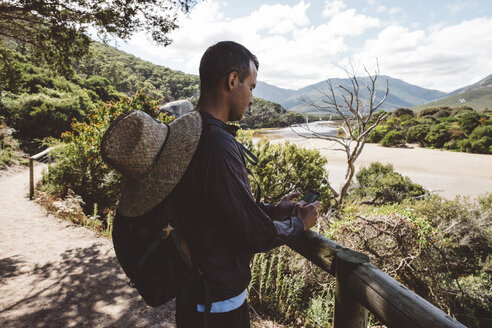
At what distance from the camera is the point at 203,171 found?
1.02 metres


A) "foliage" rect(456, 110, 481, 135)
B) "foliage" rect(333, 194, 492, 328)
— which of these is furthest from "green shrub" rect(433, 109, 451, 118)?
"foliage" rect(333, 194, 492, 328)

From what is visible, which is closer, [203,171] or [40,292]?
[203,171]

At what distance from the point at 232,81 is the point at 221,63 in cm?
10

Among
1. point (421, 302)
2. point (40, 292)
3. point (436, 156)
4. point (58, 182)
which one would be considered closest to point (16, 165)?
point (58, 182)

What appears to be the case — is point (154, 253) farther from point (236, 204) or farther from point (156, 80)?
point (156, 80)

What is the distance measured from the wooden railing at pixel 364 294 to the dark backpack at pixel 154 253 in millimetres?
924

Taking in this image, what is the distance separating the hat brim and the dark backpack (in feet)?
0.15

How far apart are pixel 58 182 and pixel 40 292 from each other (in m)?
4.90

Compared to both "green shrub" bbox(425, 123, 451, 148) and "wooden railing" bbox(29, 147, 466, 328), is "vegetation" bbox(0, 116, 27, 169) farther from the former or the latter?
"green shrub" bbox(425, 123, 451, 148)

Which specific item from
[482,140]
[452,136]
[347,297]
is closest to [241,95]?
[347,297]

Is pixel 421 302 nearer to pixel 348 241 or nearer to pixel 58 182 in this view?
pixel 348 241

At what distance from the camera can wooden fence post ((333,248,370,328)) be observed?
4.92 ft

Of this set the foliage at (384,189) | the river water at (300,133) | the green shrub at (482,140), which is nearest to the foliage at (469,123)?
the green shrub at (482,140)

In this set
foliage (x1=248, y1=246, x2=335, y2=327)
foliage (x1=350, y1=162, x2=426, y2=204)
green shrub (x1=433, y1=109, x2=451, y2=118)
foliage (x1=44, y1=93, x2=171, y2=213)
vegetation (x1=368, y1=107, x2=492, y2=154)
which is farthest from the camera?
green shrub (x1=433, y1=109, x2=451, y2=118)
